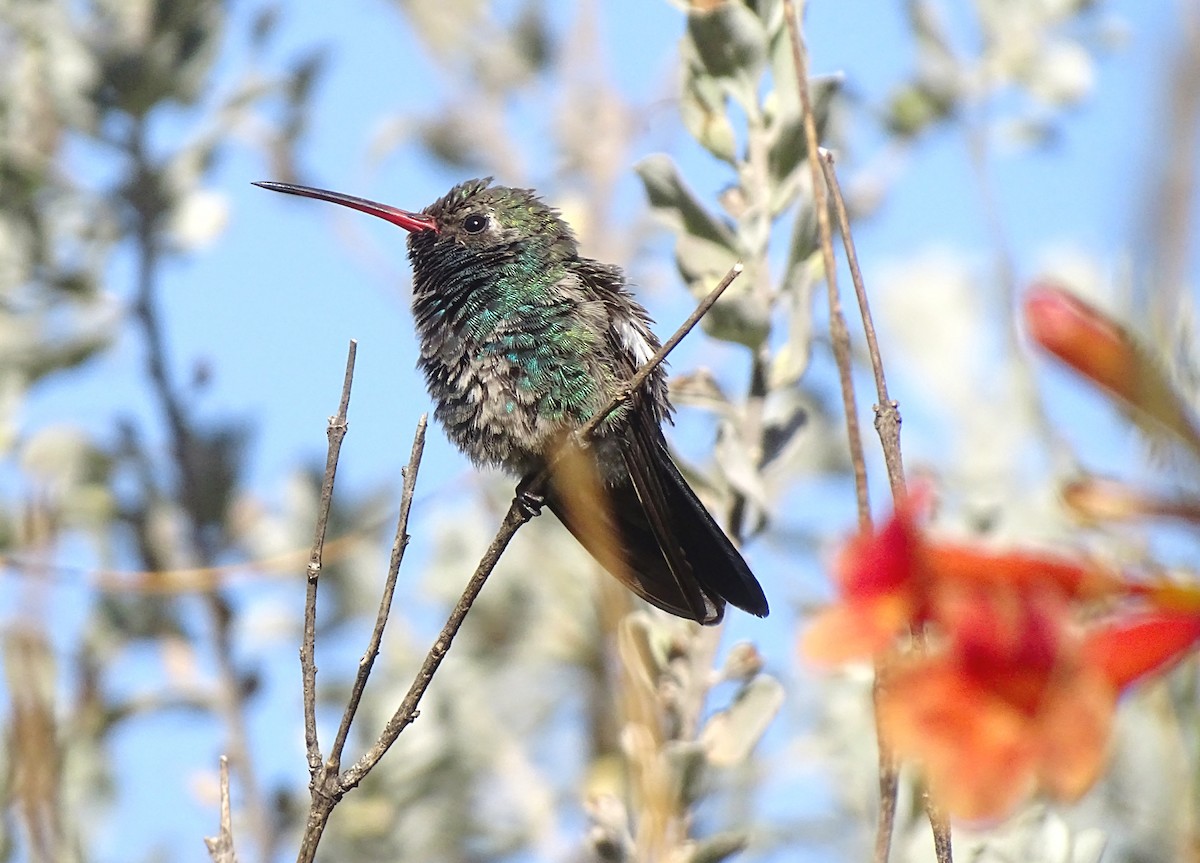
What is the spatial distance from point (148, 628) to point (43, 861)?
3.15 meters

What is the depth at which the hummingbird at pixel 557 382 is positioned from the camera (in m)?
3.69

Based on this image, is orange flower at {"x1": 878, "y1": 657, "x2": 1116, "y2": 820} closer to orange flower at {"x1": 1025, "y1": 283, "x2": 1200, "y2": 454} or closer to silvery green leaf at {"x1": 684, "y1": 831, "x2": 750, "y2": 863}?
orange flower at {"x1": 1025, "y1": 283, "x2": 1200, "y2": 454}

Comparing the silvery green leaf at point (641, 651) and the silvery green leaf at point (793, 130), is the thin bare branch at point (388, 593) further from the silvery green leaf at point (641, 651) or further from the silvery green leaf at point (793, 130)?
the silvery green leaf at point (793, 130)

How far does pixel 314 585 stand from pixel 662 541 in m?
1.52

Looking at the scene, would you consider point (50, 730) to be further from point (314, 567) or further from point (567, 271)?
point (567, 271)

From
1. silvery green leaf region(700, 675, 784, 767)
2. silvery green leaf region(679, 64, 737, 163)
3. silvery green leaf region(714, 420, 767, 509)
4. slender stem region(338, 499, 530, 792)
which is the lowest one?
slender stem region(338, 499, 530, 792)

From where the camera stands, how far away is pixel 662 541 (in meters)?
3.47

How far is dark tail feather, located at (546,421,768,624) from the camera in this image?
3.39 metres

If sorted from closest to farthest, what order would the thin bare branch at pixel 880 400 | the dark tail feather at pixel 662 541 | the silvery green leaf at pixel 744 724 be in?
the thin bare branch at pixel 880 400 < the silvery green leaf at pixel 744 724 < the dark tail feather at pixel 662 541

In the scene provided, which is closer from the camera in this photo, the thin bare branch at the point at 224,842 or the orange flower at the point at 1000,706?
the orange flower at the point at 1000,706

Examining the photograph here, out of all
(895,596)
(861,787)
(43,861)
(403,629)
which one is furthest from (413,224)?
(895,596)

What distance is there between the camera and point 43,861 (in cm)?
158

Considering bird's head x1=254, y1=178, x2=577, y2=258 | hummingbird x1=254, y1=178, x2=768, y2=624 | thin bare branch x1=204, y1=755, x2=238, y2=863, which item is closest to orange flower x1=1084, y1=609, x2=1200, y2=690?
thin bare branch x1=204, y1=755, x2=238, y2=863

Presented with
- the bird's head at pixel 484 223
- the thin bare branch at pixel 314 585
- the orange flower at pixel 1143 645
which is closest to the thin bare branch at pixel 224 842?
the thin bare branch at pixel 314 585
